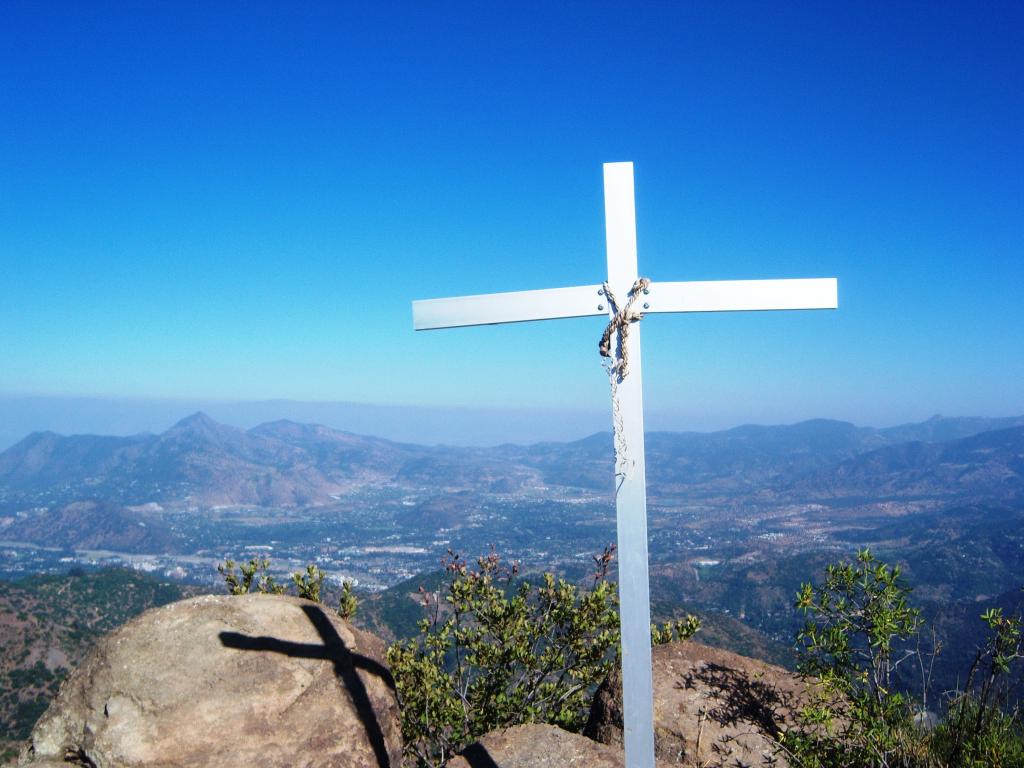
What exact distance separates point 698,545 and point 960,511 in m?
83.7

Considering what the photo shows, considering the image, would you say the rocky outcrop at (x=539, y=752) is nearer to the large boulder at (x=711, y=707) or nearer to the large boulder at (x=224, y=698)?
the large boulder at (x=711, y=707)

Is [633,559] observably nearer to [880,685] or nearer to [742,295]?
[742,295]

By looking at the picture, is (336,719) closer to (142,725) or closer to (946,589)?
(142,725)

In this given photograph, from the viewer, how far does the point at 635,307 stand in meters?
4.02

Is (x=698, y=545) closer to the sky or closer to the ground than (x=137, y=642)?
closer to the ground

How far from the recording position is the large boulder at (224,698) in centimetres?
580

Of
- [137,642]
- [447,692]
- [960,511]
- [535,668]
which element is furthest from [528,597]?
[960,511]

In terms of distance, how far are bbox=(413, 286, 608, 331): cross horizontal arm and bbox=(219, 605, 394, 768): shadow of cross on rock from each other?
4.08m

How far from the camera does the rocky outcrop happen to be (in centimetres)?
605

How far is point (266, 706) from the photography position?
6.16 metres

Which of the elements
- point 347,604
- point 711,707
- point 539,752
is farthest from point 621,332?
point 347,604

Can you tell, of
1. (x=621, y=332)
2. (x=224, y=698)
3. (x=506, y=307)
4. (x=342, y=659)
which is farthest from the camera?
(x=342, y=659)

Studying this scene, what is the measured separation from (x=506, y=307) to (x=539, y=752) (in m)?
4.44

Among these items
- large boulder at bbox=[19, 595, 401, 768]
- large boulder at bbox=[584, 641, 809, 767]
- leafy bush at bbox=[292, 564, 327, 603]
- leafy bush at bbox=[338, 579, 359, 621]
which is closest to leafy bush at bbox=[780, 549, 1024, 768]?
large boulder at bbox=[584, 641, 809, 767]
